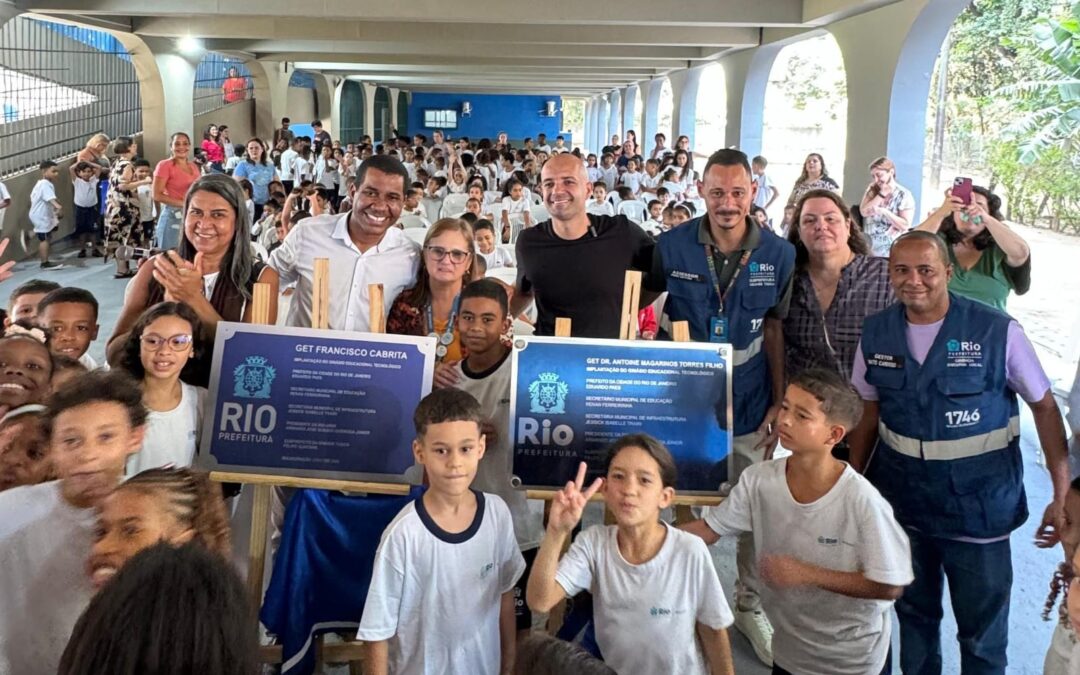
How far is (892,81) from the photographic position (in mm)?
9945

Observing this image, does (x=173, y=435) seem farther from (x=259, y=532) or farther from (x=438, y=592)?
(x=438, y=592)

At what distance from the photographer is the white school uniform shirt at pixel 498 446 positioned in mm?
3182

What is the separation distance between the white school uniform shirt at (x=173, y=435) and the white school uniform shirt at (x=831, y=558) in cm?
178

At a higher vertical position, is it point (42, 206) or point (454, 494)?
point (42, 206)

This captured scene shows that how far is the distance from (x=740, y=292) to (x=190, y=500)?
7.19 ft

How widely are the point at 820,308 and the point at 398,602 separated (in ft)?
6.71

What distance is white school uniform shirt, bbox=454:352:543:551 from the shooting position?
318 cm

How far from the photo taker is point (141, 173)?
1193 cm

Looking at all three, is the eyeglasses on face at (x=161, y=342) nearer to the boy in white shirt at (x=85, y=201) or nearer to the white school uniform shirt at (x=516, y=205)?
the white school uniform shirt at (x=516, y=205)

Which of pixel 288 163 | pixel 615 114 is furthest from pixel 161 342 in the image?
pixel 615 114

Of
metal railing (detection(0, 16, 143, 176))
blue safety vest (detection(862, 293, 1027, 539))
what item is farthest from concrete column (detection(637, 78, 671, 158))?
blue safety vest (detection(862, 293, 1027, 539))

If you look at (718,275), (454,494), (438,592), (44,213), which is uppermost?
(44,213)

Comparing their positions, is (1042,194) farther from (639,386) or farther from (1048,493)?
(639,386)

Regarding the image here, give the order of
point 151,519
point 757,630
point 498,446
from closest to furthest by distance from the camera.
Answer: point 151,519, point 498,446, point 757,630
